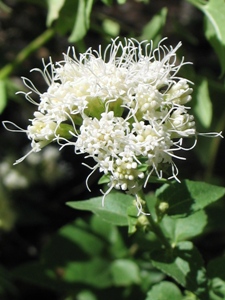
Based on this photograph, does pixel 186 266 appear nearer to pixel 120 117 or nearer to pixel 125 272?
pixel 120 117

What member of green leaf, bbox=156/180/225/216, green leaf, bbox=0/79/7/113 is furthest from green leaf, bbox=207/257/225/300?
green leaf, bbox=0/79/7/113

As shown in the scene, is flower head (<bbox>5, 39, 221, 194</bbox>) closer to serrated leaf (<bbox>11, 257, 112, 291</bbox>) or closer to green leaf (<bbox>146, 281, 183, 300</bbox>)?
green leaf (<bbox>146, 281, 183, 300</bbox>)

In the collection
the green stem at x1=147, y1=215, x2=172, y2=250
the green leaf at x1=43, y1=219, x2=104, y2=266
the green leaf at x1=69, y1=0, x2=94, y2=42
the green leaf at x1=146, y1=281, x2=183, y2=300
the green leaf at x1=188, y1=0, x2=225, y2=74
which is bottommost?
the green leaf at x1=146, y1=281, x2=183, y2=300

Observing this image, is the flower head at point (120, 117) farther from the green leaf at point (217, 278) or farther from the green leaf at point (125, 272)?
the green leaf at point (125, 272)

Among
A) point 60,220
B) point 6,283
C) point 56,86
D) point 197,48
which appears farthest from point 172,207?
point 197,48

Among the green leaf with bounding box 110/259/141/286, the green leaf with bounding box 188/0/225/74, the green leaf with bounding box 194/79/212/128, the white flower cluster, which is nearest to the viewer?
the white flower cluster

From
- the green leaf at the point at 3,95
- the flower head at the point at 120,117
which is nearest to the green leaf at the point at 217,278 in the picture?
the flower head at the point at 120,117
